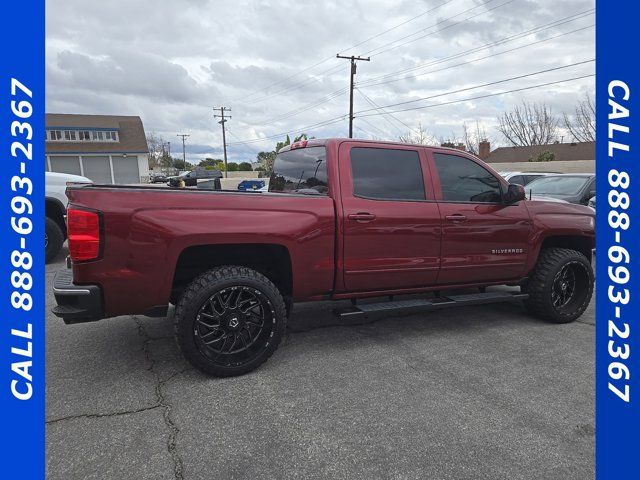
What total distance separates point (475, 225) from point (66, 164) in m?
46.8

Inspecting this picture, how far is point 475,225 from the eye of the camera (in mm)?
4094

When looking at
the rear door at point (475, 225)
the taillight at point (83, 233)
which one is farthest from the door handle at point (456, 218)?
the taillight at point (83, 233)

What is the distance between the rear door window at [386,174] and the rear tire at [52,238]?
5.71 m

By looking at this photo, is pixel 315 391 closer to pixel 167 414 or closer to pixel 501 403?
pixel 167 414

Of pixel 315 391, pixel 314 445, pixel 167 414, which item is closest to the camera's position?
pixel 314 445

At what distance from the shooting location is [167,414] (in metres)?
2.71

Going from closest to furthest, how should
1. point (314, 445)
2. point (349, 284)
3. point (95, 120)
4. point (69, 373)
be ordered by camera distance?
point (314, 445), point (69, 373), point (349, 284), point (95, 120)

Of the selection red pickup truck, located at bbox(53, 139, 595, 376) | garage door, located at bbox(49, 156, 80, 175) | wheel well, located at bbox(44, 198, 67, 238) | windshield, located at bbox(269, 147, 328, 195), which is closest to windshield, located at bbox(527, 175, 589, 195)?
red pickup truck, located at bbox(53, 139, 595, 376)

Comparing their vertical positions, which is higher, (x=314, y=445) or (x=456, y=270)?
(x=456, y=270)

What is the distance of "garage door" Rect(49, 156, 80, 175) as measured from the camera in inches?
1631

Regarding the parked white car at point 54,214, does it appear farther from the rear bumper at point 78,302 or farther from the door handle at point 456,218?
the door handle at point 456,218

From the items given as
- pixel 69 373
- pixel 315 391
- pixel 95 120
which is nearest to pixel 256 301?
pixel 315 391

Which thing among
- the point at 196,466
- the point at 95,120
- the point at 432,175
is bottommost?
the point at 196,466

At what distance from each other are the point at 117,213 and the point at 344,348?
219 centimetres
